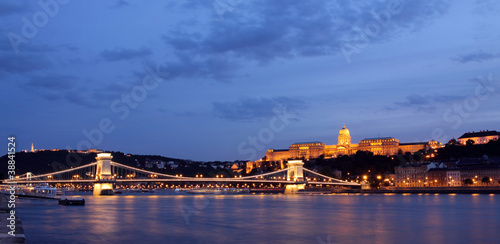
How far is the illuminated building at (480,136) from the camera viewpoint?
104750 millimetres

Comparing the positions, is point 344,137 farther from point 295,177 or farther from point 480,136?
point 295,177

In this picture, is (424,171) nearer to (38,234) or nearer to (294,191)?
(294,191)

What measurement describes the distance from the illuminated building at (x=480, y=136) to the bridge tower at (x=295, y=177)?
40.6 metres

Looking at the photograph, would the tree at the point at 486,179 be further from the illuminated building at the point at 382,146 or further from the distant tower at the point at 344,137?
the distant tower at the point at 344,137

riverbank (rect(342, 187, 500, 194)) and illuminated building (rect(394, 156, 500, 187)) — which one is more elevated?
illuminated building (rect(394, 156, 500, 187))

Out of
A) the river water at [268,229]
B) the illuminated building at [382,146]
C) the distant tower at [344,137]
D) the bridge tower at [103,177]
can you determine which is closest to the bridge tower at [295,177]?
the bridge tower at [103,177]

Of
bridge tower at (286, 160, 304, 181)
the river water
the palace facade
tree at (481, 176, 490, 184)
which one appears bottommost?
the river water

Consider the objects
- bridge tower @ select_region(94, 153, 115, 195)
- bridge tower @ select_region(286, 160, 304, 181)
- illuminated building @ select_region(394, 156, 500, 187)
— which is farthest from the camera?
bridge tower @ select_region(286, 160, 304, 181)

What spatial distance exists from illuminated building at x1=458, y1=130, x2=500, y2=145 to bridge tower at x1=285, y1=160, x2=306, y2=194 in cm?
4059

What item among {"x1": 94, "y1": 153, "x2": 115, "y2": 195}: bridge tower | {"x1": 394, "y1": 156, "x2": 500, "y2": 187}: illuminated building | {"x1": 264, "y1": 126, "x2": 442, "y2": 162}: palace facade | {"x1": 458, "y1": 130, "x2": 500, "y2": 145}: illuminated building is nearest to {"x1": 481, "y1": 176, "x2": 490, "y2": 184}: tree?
{"x1": 394, "y1": 156, "x2": 500, "y2": 187}: illuminated building

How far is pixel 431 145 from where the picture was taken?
12169 centimetres

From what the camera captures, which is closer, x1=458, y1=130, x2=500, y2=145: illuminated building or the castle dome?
x1=458, y1=130, x2=500, y2=145: illuminated building

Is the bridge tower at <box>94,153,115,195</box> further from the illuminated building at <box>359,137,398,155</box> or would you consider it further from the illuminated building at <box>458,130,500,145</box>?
the illuminated building at <box>359,137,398,155</box>

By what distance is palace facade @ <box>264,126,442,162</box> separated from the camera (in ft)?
408
